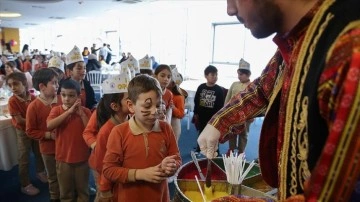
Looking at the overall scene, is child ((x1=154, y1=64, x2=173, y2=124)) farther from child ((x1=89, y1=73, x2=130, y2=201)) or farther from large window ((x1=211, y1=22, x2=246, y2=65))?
large window ((x1=211, y1=22, x2=246, y2=65))

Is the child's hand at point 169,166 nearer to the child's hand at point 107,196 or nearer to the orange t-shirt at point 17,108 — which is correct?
the child's hand at point 107,196

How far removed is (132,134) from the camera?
1.26 meters

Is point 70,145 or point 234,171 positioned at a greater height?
point 234,171

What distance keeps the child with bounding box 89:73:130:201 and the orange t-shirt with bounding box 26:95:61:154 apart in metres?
0.57

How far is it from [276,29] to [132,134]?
0.87 m

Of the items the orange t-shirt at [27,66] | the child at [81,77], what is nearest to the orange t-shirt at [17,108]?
the child at [81,77]

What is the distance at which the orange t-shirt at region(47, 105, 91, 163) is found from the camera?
1885mm

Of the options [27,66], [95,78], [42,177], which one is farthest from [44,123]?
[27,66]

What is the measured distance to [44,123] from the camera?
213 cm

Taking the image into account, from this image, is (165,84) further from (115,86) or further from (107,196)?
(107,196)

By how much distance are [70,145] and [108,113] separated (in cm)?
43

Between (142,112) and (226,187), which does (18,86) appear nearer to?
(142,112)

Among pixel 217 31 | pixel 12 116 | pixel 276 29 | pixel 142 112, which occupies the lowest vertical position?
pixel 12 116

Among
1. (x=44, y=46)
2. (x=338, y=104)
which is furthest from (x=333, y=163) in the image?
(x=44, y=46)
